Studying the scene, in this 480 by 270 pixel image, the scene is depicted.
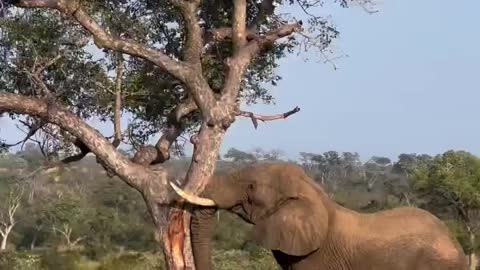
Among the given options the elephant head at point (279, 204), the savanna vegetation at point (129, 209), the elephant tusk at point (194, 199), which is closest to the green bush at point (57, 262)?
the savanna vegetation at point (129, 209)

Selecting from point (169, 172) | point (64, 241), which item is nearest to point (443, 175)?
point (169, 172)

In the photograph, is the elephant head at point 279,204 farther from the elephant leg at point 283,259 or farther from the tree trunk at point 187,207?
the tree trunk at point 187,207

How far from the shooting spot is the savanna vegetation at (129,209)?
27.7 metres

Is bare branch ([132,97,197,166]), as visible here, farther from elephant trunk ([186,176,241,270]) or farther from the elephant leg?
the elephant leg

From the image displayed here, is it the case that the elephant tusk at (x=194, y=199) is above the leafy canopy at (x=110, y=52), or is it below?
below

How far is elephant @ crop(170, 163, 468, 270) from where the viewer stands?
770 cm

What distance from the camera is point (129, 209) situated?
5212 centimetres

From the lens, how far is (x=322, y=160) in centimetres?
7112

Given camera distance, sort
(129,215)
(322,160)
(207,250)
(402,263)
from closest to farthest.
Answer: (402,263) < (207,250) < (129,215) < (322,160)

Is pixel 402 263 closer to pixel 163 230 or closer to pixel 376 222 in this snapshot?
pixel 376 222

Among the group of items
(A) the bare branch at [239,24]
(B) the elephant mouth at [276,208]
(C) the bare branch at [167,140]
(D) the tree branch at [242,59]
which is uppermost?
(A) the bare branch at [239,24]

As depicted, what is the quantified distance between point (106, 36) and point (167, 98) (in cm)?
246

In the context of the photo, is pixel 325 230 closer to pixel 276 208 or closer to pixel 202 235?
pixel 276 208

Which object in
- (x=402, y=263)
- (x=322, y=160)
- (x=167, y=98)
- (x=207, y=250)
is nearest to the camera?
(x=402, y=263)
